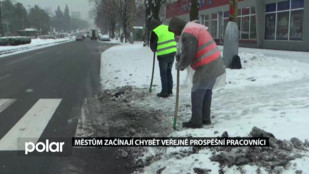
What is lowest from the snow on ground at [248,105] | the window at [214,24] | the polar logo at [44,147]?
the polar logo at [44,147]

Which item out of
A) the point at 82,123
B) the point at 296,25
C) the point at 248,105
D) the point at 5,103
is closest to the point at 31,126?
the point at 82,123

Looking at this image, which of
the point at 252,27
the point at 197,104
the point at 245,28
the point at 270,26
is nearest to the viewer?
the point at 197,104

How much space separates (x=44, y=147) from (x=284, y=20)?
71.0ft

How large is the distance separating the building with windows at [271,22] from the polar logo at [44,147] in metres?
19.0

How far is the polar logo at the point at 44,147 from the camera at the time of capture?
479cm

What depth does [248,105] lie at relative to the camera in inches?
251

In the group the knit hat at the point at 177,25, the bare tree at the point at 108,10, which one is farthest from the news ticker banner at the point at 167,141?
the bare tree at the point at 108,10

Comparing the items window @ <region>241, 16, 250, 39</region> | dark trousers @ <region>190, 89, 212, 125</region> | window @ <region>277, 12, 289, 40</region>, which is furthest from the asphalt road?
window @ <region>241, 16, 250, 39</region>

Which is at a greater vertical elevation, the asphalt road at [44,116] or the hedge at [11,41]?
the hedge at [11,41]

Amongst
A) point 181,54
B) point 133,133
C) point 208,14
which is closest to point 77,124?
point 133,133

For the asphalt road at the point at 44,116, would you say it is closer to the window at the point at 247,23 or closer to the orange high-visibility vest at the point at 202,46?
the orange high-visibility vest at the point at 202,46

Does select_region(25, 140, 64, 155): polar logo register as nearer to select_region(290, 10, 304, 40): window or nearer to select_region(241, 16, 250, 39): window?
select_region(290, 10, 304, 40): window

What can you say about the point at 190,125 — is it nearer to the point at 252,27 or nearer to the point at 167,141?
the point at 167,141

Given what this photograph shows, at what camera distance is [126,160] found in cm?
446
